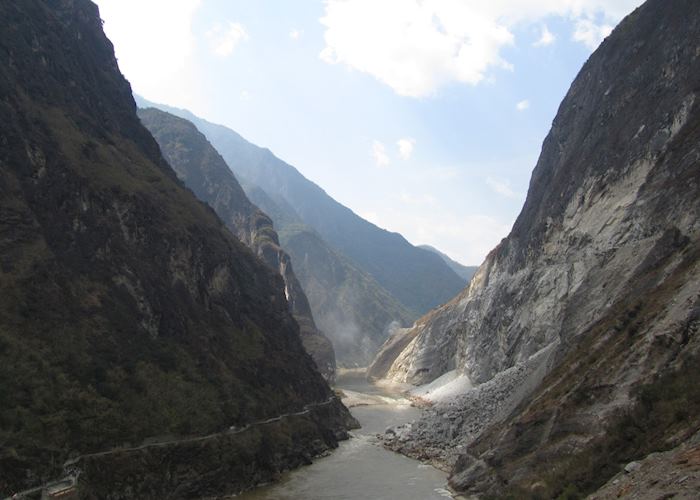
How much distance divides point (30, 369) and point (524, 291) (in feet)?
243

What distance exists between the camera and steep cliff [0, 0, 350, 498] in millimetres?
42219

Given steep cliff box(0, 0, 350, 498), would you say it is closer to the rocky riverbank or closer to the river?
the river

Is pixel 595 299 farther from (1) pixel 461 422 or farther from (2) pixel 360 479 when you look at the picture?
(2) pixel 360 479

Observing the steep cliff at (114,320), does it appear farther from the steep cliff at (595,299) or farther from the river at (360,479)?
the steep cliff at (595,299)

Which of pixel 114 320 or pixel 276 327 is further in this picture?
pixel 276 327

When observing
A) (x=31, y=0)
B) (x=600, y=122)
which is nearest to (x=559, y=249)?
(x=600, y=122)

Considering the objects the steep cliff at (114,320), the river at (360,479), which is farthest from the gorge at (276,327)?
the river at (360,479)

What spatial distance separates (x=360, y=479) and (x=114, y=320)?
967 inches

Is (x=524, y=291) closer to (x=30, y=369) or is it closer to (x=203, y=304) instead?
(x=203, y=304)

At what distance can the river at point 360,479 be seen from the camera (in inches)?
1825

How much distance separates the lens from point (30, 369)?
41.9 meters

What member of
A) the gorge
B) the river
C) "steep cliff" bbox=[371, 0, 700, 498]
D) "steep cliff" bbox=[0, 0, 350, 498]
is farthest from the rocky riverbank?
"steep cliff" bbox=[0, 0, 350, 498]

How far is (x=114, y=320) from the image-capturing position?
2130 inches

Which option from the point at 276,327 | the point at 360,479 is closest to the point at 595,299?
the point at 360,479
